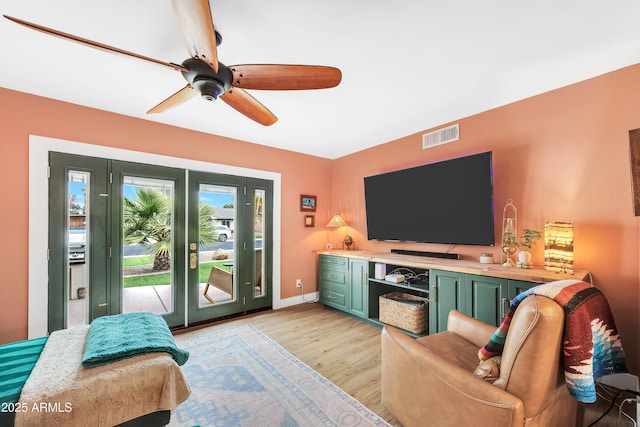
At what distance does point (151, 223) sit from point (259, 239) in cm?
137

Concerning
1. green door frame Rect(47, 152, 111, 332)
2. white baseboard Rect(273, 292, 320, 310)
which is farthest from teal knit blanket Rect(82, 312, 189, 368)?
white baseboard Rect(273, 292, 320, 310)

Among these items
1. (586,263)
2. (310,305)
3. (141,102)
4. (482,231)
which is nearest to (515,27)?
(482,231)

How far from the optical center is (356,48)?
1.84 m

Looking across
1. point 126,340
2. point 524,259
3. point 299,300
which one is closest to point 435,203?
point 524,259

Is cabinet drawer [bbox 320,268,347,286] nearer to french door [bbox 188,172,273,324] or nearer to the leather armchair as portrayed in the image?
french door [bbox 188,172,273,324]

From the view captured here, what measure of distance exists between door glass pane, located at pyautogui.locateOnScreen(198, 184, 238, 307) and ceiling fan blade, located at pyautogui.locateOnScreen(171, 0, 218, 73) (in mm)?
2284

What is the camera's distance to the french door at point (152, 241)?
8.54ft

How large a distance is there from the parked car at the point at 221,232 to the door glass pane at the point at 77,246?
1268mm

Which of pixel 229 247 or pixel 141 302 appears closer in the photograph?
pixel 141 302

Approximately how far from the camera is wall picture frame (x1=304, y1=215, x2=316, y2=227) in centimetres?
436

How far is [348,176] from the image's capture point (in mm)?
4438

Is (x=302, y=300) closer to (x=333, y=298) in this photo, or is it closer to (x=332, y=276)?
(x=333, y=298)

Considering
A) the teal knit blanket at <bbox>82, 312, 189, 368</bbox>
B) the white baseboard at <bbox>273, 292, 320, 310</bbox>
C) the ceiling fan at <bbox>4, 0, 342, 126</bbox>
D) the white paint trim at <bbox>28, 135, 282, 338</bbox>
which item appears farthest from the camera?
the white baseboard at <bbox>273, 292, 320, 310</bbox>

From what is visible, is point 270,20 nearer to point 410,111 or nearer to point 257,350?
point 410,111
